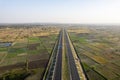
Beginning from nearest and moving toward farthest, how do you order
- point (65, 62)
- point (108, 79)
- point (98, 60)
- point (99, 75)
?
point (108, 79) → point (99, 75) → point (65, 62) → point (98, 60)

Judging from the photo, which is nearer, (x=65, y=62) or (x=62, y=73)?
(x=62, y=73)

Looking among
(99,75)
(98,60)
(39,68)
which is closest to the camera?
(99,75)

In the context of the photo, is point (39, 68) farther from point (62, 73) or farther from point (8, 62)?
point (8, 62)

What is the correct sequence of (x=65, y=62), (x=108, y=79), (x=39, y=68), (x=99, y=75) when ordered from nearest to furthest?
(x=108, y=79)
(x=99, y=75)
(x=39, y=68)
(x=65, y=62)

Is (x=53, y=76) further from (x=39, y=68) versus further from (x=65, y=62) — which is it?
(x=65, y=62)

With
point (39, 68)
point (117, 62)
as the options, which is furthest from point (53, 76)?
point (117, 62)

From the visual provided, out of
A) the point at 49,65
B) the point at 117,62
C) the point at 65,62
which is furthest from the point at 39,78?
the point at 117,62

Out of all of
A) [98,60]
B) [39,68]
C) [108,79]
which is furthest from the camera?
[98,60]

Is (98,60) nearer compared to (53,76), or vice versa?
(53,76)

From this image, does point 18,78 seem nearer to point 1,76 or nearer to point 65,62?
point 1,76
